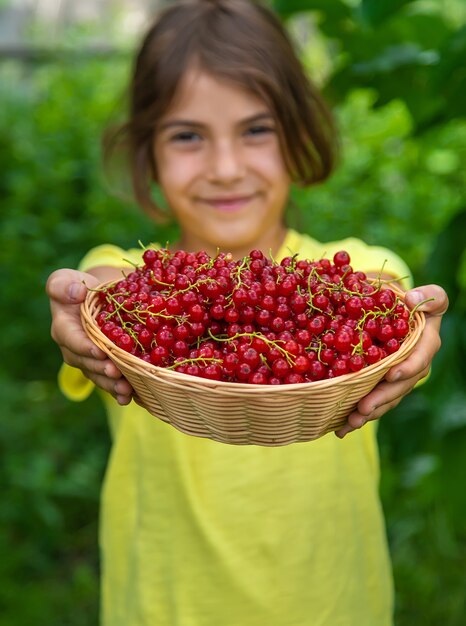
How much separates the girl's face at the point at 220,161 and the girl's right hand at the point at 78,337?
34cm

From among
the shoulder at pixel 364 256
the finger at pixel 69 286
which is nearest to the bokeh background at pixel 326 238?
the shoulder at pixel 364 256

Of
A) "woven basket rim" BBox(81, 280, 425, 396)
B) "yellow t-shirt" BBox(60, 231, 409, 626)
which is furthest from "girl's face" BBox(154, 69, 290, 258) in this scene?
"woven basket rim" BBox(81, 280, 425, 396)

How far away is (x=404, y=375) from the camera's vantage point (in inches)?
43.4

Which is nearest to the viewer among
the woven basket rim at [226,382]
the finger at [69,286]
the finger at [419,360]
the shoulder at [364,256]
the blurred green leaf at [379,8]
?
the woven basket rim at [226,382]

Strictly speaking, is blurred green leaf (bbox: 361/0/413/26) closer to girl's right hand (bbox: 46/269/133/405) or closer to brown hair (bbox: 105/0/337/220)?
brown hair (bbox: 105/0/337/220)

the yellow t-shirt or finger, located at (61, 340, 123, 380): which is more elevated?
finger, located at (61, 340, 123, 380)

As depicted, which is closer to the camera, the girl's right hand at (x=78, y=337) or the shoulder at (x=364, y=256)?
the girl's right hand at (x=78, y=337)

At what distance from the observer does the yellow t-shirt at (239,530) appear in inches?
56.1

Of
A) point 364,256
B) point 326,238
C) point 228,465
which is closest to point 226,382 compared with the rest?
point 228,465

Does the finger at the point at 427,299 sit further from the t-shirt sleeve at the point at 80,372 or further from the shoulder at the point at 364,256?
the t-shirt sleeve at the point at 80,372

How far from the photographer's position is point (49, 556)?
2576 mm

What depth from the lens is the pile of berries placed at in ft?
3.37

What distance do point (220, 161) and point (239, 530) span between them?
2.15 ft

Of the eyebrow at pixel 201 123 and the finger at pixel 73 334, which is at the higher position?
the eyebrow at pixel 201 123
